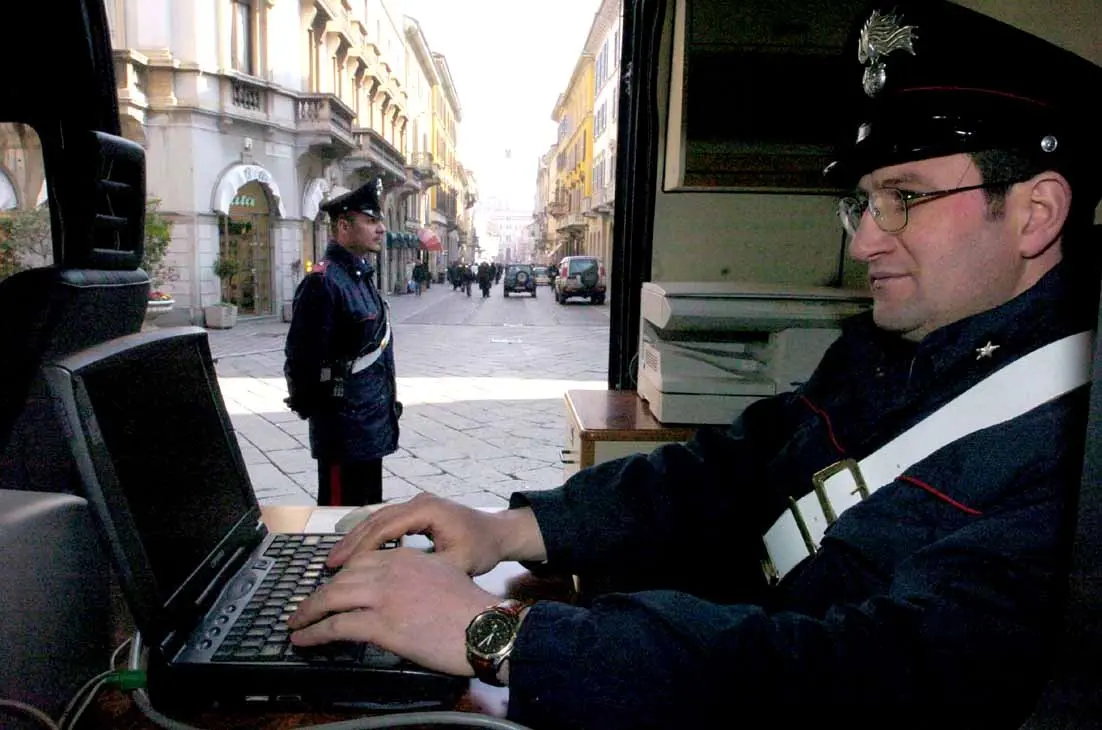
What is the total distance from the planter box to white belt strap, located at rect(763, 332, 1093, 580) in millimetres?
12088

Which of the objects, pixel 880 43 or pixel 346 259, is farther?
pixel 346 259

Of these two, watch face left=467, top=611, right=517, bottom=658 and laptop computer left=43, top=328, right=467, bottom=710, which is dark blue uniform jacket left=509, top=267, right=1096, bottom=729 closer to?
watch face left=467, top=611, right=517, bottom=658

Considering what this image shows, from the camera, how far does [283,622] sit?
845 mm

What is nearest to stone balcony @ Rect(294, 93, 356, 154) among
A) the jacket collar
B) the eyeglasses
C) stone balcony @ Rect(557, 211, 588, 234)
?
the jacket collar

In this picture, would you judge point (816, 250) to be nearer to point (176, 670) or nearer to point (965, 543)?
point (965, 543)

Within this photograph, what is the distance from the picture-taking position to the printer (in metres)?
1.96

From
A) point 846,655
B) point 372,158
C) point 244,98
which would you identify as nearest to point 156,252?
point 244,98

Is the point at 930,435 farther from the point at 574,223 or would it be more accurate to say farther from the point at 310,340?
the point at 574,223

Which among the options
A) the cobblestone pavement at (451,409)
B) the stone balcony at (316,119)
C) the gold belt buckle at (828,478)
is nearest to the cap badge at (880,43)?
the gold belt buckle at (828,478)

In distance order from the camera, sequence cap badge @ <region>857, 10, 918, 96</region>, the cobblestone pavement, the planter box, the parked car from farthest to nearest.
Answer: the parked car → the planter box → the cobblestone pavement → cap badge @ <region>857, 10, 918, 96</region>

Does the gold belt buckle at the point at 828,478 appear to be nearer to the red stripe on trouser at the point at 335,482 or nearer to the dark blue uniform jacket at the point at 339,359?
the dark blue uniform jacket at the point at 339,359

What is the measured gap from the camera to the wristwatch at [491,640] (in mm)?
725

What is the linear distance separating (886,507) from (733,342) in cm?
141

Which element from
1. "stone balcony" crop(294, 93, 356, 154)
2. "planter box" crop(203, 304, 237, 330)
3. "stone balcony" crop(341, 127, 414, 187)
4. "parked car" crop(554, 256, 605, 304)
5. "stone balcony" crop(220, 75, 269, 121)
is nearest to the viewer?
"planter box" crop(203, 304, 237, 330)
